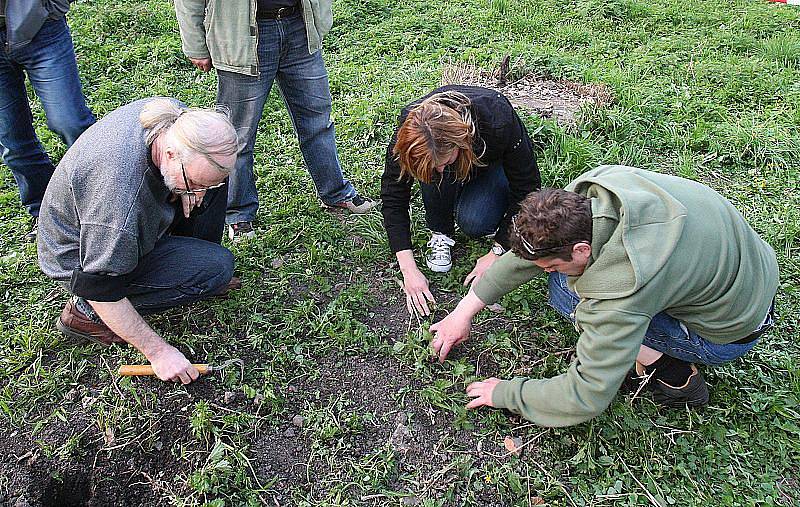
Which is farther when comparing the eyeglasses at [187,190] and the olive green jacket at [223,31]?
the olive green jacket at [223,31]

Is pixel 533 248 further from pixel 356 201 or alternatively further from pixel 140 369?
pixel 356 201

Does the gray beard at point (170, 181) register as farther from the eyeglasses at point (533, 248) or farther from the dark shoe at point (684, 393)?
the dark shoe at point (684, 393)

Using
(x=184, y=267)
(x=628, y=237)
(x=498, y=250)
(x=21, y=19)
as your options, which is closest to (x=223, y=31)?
(x=21, y=19)

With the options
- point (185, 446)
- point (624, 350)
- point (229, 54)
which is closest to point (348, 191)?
point (229, 54)

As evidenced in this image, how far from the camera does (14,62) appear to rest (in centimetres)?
316

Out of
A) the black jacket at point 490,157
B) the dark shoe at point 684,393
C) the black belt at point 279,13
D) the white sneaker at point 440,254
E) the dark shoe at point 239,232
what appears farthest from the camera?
the dark shoe at point 239,232

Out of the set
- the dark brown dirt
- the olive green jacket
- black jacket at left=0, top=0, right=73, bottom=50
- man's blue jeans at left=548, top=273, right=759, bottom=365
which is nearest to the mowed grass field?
the dark brown dirt

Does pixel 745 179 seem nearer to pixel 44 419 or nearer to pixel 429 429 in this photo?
pixel 429 429

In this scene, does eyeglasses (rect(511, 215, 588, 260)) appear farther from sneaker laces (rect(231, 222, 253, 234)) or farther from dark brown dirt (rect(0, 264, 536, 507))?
sneaker laces (rect(231, 222, 253, 234))

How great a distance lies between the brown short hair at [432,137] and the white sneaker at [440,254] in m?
0.82

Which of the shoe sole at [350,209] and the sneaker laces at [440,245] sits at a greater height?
the sneaker laces at [440,245]

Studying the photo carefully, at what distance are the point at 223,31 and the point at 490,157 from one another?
131 cm

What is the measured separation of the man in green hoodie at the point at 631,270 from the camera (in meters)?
1.98

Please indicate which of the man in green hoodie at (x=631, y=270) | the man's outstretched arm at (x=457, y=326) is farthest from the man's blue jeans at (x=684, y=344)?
the man's outstretched arm at (x=457, y=326)
